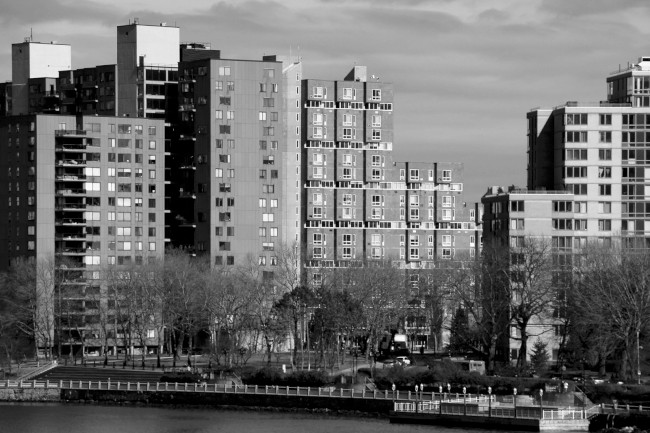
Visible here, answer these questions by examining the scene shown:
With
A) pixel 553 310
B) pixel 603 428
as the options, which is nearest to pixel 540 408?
pixel 603 428

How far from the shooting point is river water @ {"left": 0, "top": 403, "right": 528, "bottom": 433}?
135625 mm

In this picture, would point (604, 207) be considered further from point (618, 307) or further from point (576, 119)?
point (618, 307)

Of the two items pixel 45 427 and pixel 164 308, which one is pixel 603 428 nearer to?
pixel 45 427

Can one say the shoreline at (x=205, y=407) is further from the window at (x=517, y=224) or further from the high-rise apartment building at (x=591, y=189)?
the window at (x=517, y=224)

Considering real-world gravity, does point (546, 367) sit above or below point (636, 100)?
below

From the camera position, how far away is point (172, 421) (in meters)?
143

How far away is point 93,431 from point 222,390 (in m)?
23.3

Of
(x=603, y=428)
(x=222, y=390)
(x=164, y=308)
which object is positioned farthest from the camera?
(x=164, y=308)

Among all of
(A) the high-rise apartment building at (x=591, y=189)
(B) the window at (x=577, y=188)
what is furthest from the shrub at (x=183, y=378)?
(B) the window at (x=577, y=188)

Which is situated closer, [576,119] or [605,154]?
[605,154]

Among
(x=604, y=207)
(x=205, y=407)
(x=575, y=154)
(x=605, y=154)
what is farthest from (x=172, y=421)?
(x=605, y=154)

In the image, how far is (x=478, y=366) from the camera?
536ft

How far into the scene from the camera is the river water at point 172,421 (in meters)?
136

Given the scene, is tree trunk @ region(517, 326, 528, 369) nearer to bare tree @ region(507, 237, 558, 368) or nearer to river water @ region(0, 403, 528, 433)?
bare tree @ region(507, 237, 558, 368)
